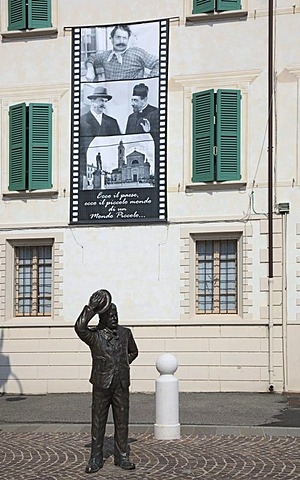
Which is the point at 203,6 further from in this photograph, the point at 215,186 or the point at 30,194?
the point at 30,194

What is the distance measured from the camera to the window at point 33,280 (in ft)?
65.7

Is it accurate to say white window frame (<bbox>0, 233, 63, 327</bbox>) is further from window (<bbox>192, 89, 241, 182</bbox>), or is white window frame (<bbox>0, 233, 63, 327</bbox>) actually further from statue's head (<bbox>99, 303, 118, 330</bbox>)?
statue's head (<bbox>99, 303, 118, 330</bbox>)

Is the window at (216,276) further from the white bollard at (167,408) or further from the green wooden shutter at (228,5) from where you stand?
the white bollard at (167,408)

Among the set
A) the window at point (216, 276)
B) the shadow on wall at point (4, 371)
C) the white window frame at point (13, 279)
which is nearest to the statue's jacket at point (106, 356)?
the window at point (216, 276)

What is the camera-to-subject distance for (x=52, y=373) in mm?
19375

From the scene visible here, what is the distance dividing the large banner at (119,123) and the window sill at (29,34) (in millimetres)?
516

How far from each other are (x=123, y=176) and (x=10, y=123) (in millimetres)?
2914

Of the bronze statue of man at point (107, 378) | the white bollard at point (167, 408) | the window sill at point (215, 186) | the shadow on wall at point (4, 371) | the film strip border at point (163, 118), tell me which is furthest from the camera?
the shadow on wall at point (4, 371)

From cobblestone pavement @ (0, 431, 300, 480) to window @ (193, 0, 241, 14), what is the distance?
9953mm

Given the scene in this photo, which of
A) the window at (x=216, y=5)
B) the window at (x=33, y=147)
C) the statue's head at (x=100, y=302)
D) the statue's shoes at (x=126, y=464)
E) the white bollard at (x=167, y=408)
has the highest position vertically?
the window at (x=216, y=5)

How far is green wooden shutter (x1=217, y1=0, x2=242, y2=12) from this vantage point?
18.9 meters

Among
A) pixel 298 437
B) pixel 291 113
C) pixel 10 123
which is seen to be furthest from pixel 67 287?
pixel 298 437

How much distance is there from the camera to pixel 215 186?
18.9 metres

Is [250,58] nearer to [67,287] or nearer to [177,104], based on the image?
[177,104]
